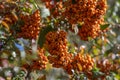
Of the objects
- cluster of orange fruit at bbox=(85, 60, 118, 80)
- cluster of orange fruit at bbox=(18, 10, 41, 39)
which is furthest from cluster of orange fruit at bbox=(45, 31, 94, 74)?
cluster of orange fruit at bbox=(85, 60, 118, 80)

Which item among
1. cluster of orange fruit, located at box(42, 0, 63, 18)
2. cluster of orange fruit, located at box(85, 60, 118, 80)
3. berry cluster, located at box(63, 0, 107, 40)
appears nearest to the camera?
berry cluster, located at box(63, 0, 107, 40)

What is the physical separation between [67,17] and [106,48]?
2.33 meters

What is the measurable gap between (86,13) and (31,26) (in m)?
0.43

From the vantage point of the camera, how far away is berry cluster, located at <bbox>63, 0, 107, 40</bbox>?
3.55 meters

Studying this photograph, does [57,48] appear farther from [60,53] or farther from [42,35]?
[42,35]

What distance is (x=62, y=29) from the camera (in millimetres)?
3809

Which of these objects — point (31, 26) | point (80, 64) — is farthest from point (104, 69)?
point (31, 26)

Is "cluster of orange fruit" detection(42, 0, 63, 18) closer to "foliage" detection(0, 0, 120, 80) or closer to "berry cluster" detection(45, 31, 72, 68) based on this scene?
"foliage" detection(0, 0, 120, 80)

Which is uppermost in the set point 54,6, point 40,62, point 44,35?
point 54,6

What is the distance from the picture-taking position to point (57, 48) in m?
3.63

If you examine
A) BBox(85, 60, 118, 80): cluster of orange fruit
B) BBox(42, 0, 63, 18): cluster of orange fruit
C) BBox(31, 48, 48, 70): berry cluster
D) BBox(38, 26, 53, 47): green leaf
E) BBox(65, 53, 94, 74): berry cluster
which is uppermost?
BBox(42, 0, 63, 18): cluster of orange fruit

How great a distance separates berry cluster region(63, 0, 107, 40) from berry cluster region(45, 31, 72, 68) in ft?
0.49

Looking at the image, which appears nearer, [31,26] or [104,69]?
[31,26]

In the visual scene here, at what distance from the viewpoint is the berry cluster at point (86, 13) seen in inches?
140
